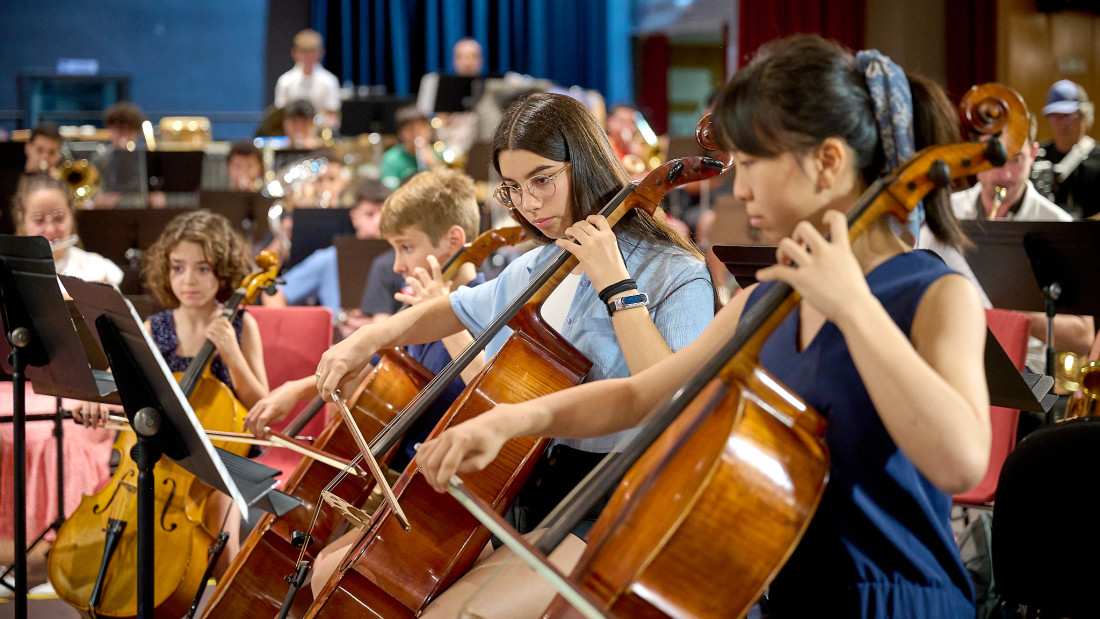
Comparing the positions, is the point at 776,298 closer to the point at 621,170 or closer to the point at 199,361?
the point at 621,170

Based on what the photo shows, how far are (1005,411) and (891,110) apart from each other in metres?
1.75

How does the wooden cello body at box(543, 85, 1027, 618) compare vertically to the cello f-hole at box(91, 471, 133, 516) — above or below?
above

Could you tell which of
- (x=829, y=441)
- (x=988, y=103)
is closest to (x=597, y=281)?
(x=829, y=441)

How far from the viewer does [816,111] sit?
3.65 ft

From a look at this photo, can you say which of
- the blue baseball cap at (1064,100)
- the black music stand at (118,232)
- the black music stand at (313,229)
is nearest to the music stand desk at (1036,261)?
the blue baseball cap at (1064,100)

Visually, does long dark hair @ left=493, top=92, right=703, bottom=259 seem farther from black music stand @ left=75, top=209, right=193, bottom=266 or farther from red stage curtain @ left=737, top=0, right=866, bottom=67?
red stage curtain @ left=737, top=0, right=866, bottom=67

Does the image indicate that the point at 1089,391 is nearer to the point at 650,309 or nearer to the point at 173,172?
the point at 650,309

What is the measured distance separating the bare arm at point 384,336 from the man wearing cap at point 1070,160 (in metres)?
3.45

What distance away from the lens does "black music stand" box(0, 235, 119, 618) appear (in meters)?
1.96

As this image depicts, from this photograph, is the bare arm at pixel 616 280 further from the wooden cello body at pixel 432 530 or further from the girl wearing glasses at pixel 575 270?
the wooden cello body at pixel 432 530

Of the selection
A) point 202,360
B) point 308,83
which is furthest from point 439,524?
point 308,83

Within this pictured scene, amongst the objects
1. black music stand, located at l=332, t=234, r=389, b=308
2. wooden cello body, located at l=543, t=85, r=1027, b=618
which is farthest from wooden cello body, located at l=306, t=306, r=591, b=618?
black music stand, located at l=332, t=234, r=389, b=308

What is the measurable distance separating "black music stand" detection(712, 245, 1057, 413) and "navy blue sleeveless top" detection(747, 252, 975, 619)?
610 mm

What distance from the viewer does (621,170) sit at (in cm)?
190
